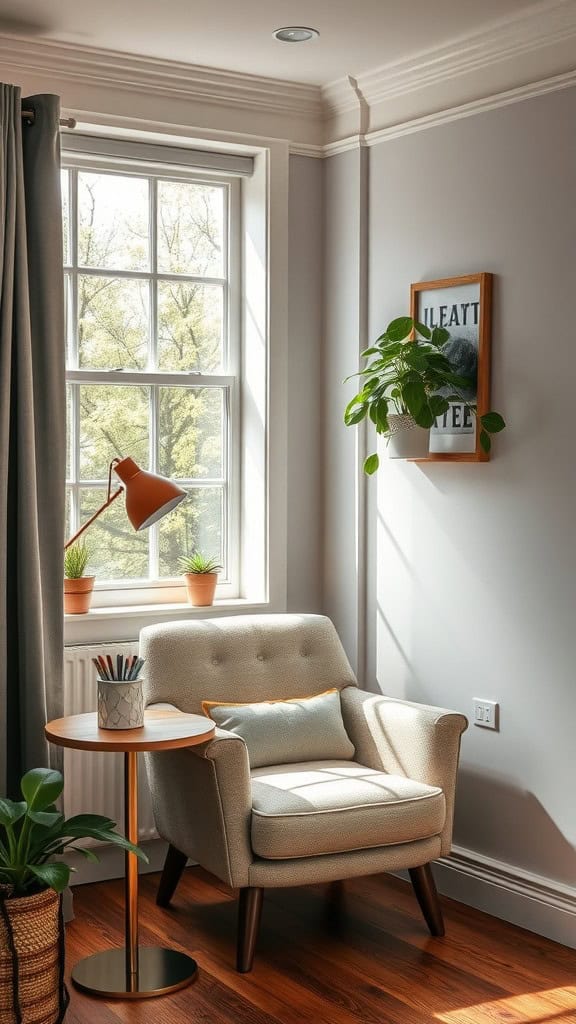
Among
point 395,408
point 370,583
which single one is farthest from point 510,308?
point 370,583

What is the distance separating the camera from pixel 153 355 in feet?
13.8

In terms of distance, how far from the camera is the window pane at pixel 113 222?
408 centimetres

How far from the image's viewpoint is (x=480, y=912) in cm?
370

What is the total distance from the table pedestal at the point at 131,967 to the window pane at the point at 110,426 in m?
1.29

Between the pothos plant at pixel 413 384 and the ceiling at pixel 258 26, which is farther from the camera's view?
the pothos plant at pixel 413 384

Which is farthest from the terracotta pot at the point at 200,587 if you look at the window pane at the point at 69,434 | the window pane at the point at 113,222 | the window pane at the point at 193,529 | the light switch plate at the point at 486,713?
the window pane at the point at 113,222

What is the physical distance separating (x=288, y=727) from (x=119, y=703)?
0.73m

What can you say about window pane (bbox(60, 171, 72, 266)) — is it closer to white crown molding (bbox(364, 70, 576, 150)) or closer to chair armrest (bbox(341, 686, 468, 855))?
white crown molding (bbox(364, 70, 576, 150))

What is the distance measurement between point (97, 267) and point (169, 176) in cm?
42

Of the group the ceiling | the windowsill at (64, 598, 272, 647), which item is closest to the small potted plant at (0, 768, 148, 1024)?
the windowsill at (64, 598, 272, 647)

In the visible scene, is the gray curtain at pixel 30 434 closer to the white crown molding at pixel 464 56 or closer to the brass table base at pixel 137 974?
the brass table base at pixel 137 974

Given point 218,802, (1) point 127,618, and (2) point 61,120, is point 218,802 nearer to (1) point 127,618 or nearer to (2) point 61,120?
(1) point 127,618

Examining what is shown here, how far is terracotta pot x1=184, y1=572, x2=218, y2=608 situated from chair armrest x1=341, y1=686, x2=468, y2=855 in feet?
2.11

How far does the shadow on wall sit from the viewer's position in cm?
350
